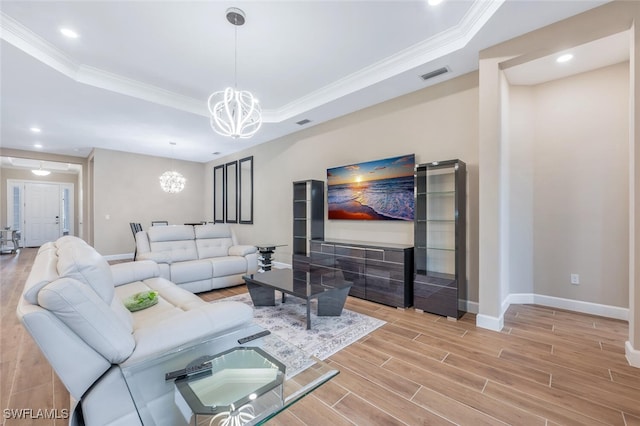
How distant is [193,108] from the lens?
4.63 metres

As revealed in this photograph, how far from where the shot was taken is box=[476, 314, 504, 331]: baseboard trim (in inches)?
111

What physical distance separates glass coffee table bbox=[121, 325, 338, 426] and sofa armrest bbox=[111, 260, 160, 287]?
2.08m

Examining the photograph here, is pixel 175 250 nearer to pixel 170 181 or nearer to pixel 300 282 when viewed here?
pixel 300 282

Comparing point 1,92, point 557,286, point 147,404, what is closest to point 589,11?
point 557,286

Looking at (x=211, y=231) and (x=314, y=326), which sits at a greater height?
(x=211, y=231)

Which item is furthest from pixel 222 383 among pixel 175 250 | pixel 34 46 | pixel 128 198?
pixel 128 198

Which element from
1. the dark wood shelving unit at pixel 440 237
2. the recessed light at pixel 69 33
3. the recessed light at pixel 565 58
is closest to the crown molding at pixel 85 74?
the recessed light at pixel 69 33

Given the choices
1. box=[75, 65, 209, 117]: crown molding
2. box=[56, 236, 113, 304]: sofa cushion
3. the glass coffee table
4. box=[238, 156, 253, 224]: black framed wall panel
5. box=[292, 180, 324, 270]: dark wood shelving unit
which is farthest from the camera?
box=[238, 156, 253, 224]: black framed wall panel

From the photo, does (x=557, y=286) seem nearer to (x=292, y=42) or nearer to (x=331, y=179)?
(x=331, y=179)

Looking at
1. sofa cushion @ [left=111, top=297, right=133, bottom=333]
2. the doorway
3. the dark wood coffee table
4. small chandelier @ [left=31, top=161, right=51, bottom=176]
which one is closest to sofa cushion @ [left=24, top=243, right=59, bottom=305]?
sofa cushion @ [left=111, top=297, right=133, bottom=333]

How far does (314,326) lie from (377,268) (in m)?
1.25

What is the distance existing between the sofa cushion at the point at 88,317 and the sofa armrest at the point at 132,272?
1.98m

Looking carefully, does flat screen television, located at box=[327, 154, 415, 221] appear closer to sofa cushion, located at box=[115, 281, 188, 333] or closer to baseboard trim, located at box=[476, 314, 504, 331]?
baseboard trim, located at box=[476, 314, 504, 331]

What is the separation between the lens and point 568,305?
11.0 feet
